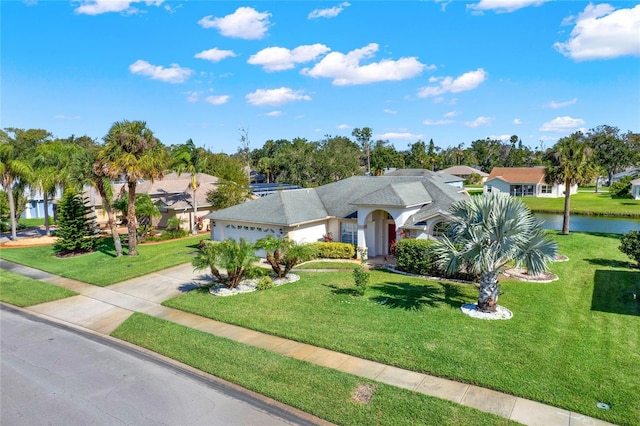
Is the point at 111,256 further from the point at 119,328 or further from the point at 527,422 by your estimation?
the point at 527,422

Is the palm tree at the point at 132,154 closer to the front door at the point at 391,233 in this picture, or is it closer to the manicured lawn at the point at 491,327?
the manicured lawn at the point at 491,327

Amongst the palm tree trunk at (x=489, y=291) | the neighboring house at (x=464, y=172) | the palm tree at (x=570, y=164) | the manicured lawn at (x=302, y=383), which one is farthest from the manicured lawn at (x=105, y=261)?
the neighboring house at (x=464, y=172)

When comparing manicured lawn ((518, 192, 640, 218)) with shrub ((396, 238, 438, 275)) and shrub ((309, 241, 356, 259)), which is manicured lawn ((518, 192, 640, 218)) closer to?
shrub ((309, 241, 356, 259))

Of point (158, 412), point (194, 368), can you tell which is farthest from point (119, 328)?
point (158, 412)

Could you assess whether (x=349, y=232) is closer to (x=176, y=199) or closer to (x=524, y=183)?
(x=176, y=199)

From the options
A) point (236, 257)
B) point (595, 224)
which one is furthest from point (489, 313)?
point (595, 224)

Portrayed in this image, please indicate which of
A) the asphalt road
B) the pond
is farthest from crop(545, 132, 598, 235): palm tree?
the asphalt road

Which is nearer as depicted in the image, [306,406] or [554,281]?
[306,406]
